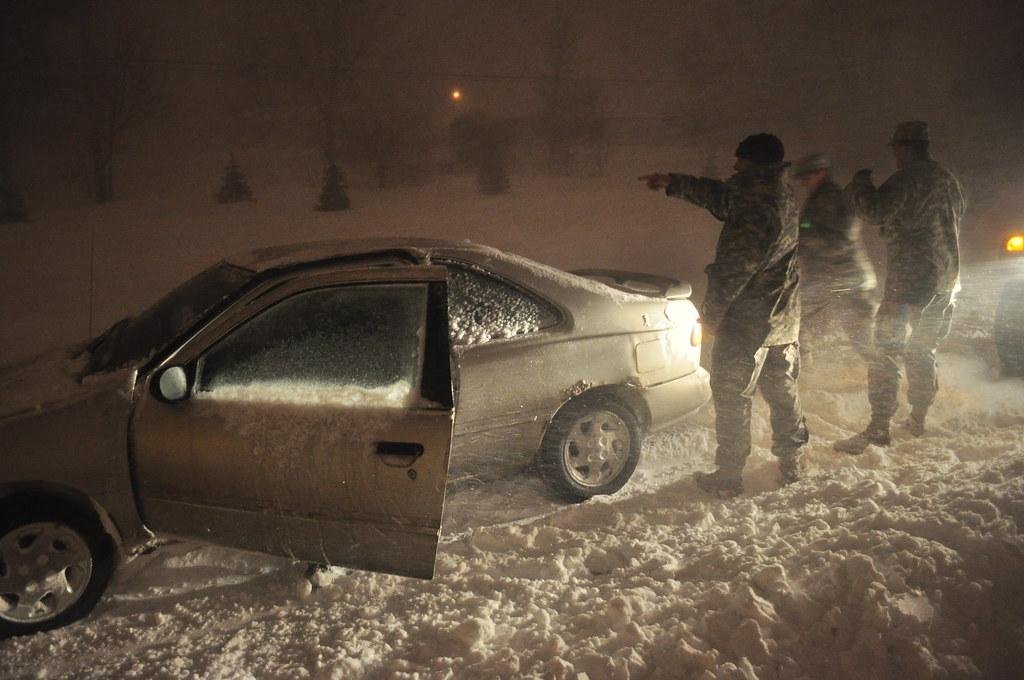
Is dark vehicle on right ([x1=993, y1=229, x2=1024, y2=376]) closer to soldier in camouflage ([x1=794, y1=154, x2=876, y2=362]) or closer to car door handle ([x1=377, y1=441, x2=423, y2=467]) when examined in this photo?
soldier in camouflage ([x1=794, y1=154, x2=876, y2=362])

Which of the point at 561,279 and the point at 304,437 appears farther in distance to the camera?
the point at 561,279

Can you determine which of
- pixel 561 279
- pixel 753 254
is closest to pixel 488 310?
pixel 561 279

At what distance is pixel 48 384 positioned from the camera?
9.52 ft

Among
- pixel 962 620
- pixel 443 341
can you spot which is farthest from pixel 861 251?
pixel 443 341

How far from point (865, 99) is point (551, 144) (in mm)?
21300

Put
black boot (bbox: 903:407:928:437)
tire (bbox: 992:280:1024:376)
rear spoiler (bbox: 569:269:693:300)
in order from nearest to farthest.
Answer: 1. rear spoiler (bbox: 569:269:693:300)
2. black boot (bbox: 903:407:928:437)
3. tire (bbox: 992:280:1024:376)

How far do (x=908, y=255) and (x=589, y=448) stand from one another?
268 cm

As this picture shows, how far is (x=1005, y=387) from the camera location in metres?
5.48

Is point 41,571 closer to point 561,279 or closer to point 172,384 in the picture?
point 172,384

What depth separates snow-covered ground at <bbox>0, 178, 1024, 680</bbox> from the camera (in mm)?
2545

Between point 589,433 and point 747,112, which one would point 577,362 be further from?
point 747,112

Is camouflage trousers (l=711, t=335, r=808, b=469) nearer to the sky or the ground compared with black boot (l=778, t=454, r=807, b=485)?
nearer to the sky

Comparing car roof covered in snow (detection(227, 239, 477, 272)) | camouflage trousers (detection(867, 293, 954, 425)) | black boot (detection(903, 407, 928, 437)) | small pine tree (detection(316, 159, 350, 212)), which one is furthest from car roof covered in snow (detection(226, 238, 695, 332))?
small pine tree (detection(316, 159, 350, 212))

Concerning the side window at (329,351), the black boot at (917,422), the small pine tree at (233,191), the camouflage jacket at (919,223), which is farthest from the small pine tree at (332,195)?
the side window at (329,351)
